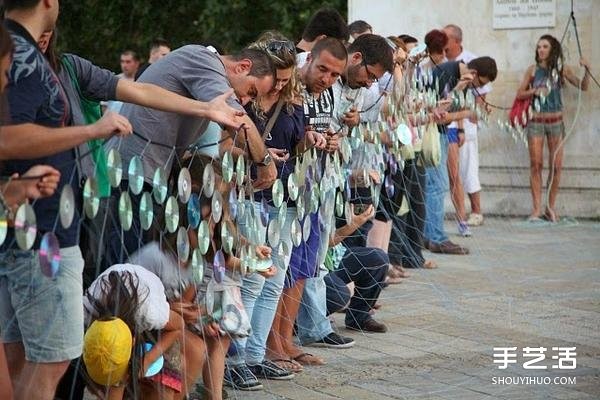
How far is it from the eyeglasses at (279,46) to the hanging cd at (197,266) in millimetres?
1314

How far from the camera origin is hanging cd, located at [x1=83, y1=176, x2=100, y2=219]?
188 inches

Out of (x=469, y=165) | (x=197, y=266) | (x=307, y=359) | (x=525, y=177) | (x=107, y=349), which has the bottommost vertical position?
(x=525, y=177)

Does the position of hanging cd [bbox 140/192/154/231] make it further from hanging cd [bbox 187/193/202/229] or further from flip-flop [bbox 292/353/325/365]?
flip-flop [bbox 292/353/325/365]

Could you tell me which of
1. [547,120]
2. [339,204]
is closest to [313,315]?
[339,204]

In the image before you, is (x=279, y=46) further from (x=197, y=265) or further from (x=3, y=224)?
(x=3, y=224)

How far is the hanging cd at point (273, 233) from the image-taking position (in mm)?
6656

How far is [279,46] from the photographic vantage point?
22.1ft

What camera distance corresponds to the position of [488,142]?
15.2 meters

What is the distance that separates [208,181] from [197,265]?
340 millimetres

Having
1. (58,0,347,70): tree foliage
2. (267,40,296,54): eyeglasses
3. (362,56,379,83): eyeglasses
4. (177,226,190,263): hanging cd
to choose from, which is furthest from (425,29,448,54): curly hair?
(58,0,347,70): tree foliage

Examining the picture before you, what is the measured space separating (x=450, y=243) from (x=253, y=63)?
6.07 m

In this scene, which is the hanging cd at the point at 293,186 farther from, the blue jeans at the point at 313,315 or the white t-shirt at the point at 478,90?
the white t-shirt at the point at 478,90

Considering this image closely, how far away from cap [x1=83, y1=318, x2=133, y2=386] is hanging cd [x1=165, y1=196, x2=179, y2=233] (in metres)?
0.42

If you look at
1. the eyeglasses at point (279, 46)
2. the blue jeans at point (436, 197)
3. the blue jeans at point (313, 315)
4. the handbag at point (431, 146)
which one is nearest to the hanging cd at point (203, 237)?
the eyeglasses at point (279, 46)
